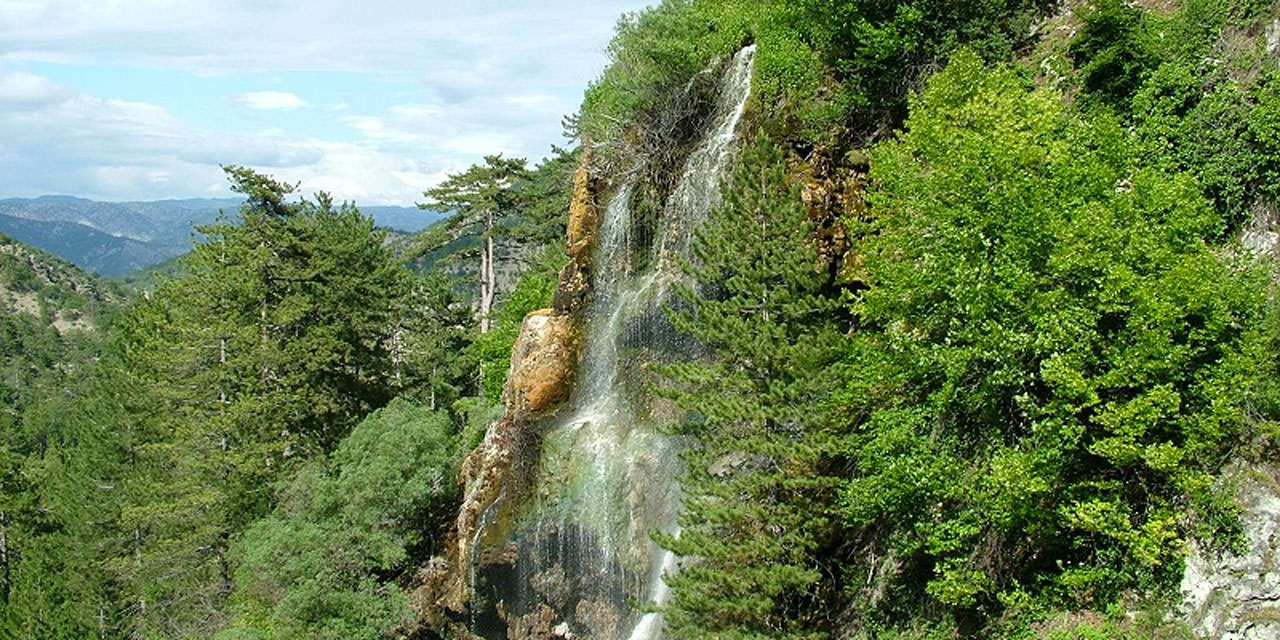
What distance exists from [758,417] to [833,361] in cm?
182

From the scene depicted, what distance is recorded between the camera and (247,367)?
30016mm

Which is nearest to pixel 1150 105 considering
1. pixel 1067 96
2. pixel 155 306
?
pixel 1067 96

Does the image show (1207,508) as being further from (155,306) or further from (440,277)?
(155,306)

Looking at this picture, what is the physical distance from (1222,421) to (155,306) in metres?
41.1

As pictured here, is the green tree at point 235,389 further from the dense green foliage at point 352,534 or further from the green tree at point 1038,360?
the green tree at point 1038,360

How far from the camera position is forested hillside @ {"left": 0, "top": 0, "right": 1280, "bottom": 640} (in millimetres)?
12062

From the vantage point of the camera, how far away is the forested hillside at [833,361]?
12062 mm

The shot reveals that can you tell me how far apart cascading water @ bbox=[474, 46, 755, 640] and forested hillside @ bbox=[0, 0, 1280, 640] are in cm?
14

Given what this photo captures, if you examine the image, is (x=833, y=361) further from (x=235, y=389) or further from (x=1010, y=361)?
(x=235, y=389)

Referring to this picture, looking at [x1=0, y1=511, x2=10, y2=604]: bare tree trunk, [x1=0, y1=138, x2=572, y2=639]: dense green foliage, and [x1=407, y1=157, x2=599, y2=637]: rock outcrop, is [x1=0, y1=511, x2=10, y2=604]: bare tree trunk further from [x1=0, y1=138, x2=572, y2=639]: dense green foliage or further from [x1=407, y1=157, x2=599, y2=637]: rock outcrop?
[x1=407, y1=157, x2=599, y2=637]: rock outcrop

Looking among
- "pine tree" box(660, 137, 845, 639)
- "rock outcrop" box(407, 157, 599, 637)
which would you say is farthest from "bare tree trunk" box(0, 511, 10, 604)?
"pine tree" box(660, 137, 845, 639)

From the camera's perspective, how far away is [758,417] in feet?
48.4

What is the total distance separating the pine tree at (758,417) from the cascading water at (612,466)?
14.4 ft

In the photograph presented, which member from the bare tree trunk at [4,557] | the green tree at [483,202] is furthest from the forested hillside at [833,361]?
the bare tree trunk at [4,557]
